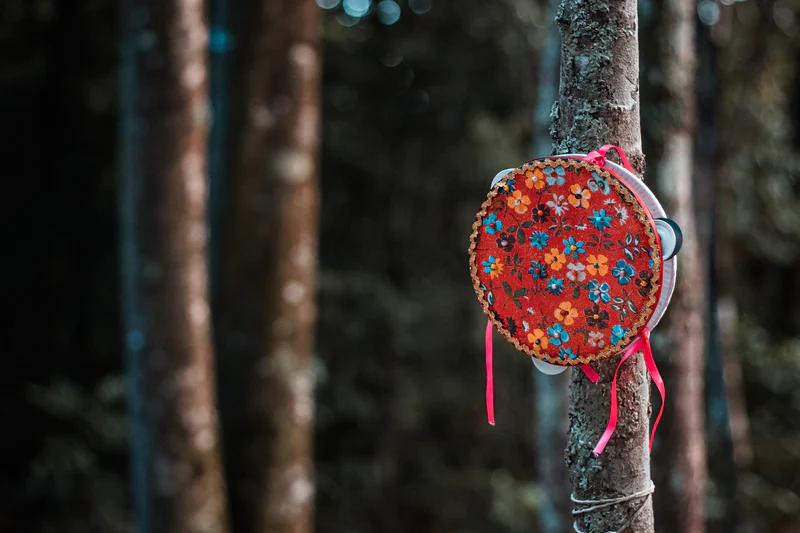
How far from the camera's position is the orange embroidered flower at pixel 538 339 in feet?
3.91

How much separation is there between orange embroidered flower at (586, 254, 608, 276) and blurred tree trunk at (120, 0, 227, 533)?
89.0 inches

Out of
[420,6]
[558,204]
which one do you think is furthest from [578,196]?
[420,6]

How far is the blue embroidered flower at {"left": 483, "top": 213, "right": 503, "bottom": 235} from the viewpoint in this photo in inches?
47.6

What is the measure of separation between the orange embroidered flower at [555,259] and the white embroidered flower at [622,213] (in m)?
0.10

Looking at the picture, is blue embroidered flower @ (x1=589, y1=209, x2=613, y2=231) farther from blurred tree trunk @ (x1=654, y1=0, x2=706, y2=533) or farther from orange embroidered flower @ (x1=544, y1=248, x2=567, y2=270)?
blurred tree trunk @ (x1=654, y1=0, x2=706, y2=533)

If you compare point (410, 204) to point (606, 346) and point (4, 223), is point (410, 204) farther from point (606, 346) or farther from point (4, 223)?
point (606, 346)

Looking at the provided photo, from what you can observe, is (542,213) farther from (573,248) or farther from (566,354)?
(566,354)

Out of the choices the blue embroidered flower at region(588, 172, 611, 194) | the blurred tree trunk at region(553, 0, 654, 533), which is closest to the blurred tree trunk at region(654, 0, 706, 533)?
the blurred tree trunk at region(553, 0, 654, 533)

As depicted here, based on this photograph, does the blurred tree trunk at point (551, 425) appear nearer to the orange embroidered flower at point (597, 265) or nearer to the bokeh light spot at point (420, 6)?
the orange embroidered flower at point (597, 265)

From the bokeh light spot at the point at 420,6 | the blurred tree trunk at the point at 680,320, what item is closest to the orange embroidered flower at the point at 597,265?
the blurred tree trunk at the point at 680,320

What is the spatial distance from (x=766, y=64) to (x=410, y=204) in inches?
146

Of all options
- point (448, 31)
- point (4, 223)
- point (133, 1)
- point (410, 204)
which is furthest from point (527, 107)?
point (4, 223)

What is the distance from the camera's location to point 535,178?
3.78ft

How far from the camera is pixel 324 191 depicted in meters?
8.02
